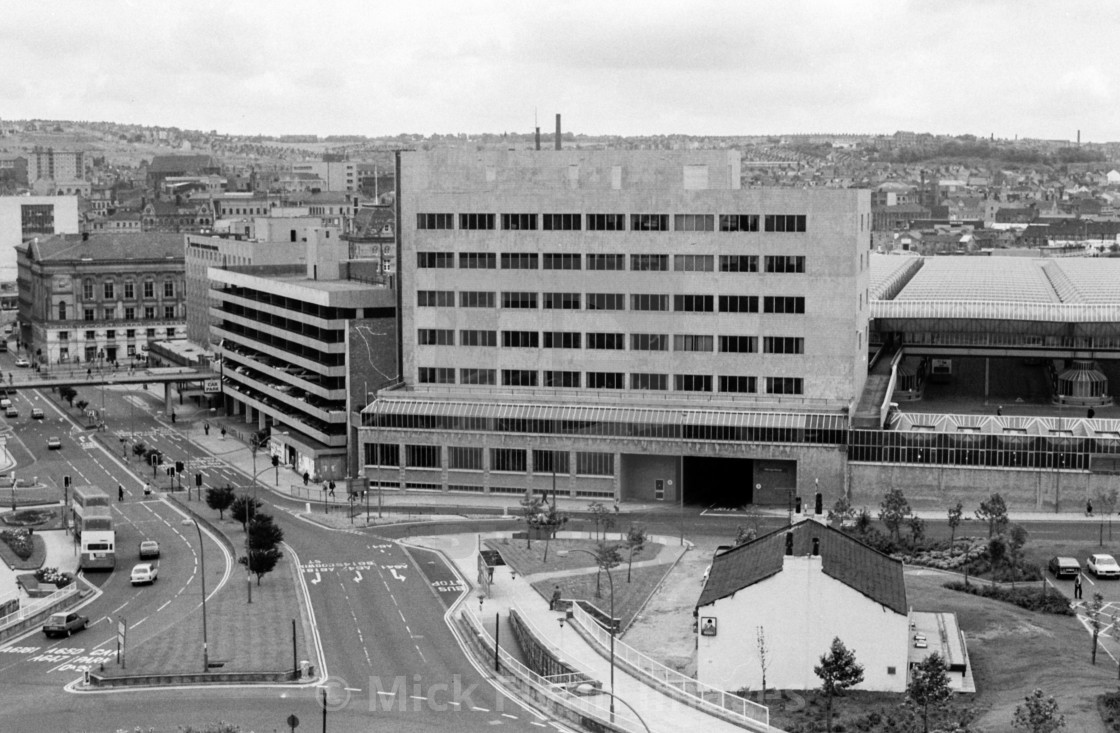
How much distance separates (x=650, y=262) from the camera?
147 meters

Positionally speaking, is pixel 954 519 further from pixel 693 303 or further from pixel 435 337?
pixel 435 337

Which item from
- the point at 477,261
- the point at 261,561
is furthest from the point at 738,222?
the point at 261,561

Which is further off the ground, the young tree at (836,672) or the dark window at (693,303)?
the dark window at (693,303)

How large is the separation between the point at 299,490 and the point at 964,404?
62.6 metres

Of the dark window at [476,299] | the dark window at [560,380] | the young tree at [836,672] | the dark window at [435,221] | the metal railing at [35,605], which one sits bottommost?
the metal railing at [35,605]

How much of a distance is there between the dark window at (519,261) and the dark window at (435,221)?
5610 mm

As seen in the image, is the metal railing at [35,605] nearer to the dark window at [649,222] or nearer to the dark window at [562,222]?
the dark window at [562,222]

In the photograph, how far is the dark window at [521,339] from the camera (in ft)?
494

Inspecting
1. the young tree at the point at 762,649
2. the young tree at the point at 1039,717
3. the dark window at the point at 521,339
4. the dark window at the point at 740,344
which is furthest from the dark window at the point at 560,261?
the young tree at the point at 1039,717

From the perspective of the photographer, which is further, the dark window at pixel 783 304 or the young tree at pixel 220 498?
the dark window at pixel 783 304

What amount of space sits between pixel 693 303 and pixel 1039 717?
74.3 metres

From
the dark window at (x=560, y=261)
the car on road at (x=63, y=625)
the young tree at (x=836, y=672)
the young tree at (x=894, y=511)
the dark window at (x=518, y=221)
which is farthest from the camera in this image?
the dark window at (x=518, y=221)

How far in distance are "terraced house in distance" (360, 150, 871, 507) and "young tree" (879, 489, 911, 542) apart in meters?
13.6

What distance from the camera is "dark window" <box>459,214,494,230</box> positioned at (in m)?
150
